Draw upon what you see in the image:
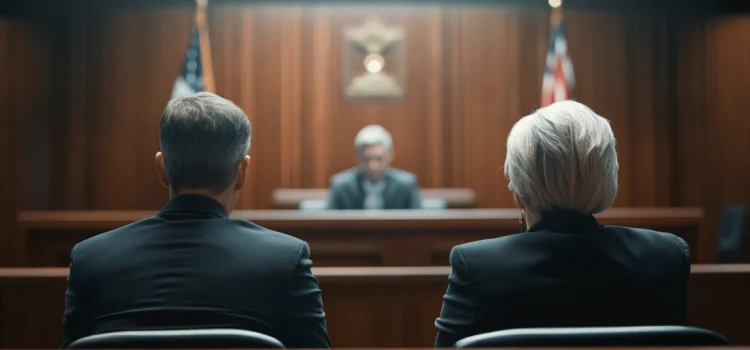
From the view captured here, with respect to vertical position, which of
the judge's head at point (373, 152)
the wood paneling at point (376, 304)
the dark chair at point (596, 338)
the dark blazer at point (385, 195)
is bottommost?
the wood paneling at point (376, 304)

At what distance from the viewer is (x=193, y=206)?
1619 millimetres

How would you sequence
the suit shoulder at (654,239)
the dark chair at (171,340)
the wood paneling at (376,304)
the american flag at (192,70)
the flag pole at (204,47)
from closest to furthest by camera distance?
the dark chair at (171,340)
the suit shoulder at (654,239)
the wood paneling at (376,304)
the american flag at (192,70)
the flag pole at (204,47)

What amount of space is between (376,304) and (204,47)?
5140 millimetres

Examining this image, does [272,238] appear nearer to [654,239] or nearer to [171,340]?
[171,340]

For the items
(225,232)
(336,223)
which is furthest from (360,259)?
(225,232)

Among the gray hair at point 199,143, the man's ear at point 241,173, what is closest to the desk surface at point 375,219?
the man's ear at point 241,173

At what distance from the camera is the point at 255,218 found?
13.5 ft

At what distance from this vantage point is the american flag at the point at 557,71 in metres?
6.88

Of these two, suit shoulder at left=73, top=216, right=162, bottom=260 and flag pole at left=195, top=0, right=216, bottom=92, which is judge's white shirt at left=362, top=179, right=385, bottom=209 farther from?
suit shoulder at left=73, top=216, right=162, bottom=260

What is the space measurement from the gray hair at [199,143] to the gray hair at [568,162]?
69cm

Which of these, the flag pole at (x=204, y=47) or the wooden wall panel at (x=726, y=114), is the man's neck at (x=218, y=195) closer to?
the flag pole at (x=204, y=47)

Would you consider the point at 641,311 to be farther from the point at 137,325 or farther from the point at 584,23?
the point at 584,23

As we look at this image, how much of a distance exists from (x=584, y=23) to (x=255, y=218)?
15.7 ft

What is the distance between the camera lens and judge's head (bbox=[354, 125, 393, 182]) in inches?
234
